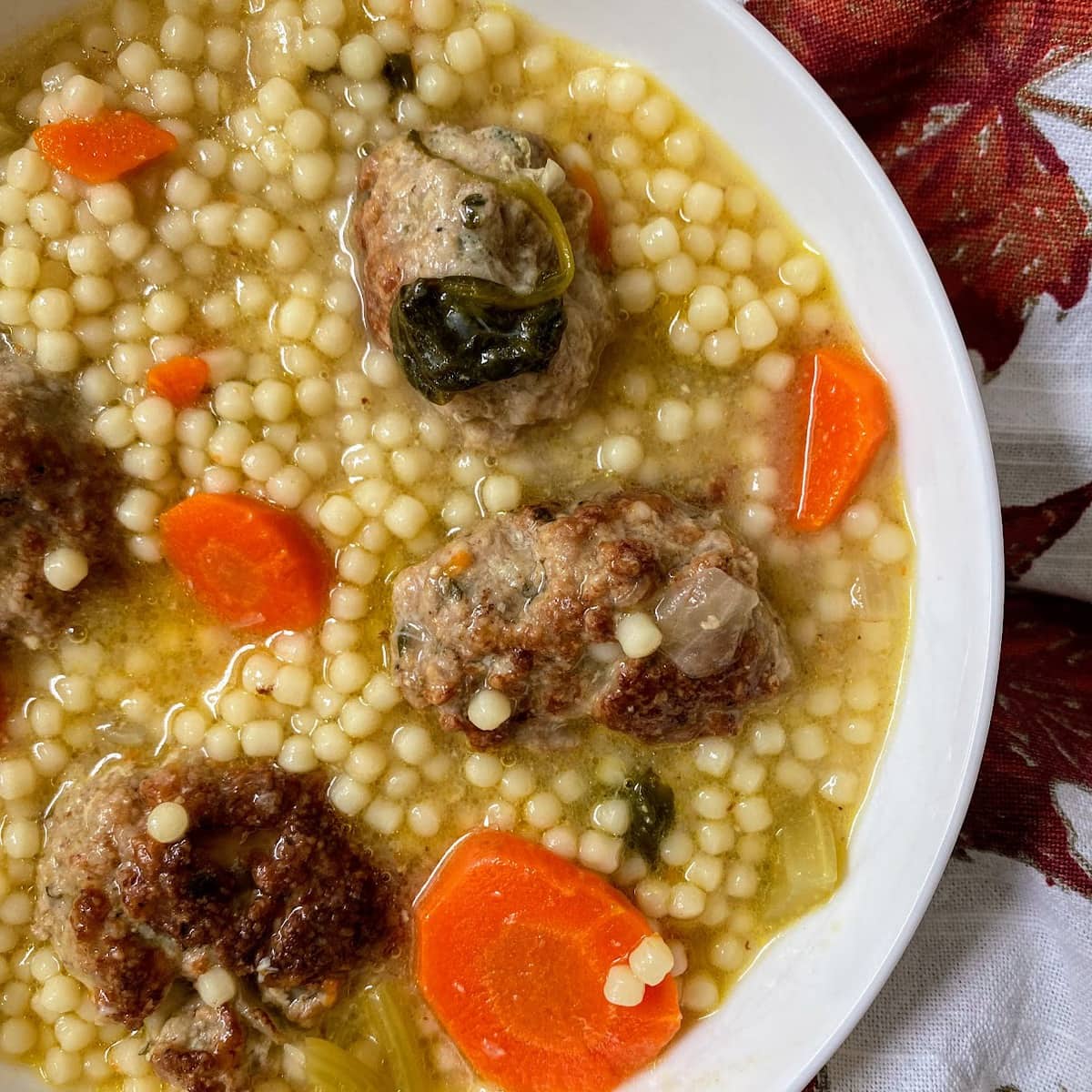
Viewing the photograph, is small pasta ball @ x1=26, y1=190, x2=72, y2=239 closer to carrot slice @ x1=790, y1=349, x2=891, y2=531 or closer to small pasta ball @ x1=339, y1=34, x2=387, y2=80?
small pasta ball @ x1=339, y1=34, x2=387, y2=80

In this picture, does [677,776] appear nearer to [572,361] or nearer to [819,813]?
[819,813]

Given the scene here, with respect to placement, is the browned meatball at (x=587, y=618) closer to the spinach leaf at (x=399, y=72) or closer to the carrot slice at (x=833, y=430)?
the carrot slice at (x=833, y=430)

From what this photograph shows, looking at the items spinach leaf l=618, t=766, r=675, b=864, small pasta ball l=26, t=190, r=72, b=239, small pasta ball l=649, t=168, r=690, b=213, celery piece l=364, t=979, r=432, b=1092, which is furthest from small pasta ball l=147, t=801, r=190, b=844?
small pasta ball l=649, t=168, r=690, b=213

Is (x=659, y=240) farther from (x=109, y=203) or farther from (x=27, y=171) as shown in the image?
(x=27, y=171)

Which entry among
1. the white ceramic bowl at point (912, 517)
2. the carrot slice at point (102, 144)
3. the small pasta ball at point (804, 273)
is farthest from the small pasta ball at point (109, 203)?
the small pasta ball at point (804, 273)

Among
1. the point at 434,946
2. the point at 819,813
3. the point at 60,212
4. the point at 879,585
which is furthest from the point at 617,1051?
the point at 60,212

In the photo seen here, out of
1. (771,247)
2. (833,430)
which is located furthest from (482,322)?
(833,430)
